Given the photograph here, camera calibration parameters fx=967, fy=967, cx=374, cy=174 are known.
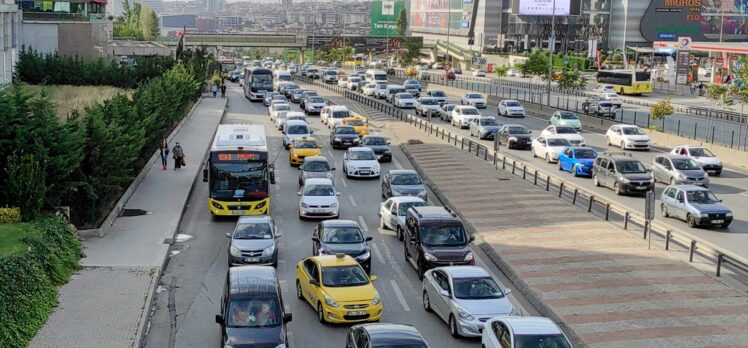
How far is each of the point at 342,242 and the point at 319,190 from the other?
793cm

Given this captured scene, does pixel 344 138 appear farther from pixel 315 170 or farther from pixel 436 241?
pixel 436 241

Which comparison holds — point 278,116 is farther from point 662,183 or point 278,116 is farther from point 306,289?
point 306,289

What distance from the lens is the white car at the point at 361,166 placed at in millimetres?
42688

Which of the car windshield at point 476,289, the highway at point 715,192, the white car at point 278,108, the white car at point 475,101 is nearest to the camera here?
the car windshield at point 476,289

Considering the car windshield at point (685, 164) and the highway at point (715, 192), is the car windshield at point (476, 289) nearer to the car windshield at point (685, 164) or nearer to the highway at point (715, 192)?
the highway at point (715, 192)

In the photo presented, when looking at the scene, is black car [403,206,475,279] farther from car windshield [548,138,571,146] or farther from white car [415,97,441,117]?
white car [415,97,441,117]

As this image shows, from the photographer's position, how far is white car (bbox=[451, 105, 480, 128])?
212 feet

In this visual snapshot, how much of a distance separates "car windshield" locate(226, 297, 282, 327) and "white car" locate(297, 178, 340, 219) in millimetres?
14030

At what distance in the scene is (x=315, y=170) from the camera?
130ft

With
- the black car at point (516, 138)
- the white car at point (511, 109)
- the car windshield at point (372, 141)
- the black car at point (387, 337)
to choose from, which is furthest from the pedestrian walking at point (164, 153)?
the white car at point (511, 109)

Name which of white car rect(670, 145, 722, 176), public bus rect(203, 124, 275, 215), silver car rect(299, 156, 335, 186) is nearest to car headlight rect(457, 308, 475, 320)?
public bus rect(203, 124, 275, 215)

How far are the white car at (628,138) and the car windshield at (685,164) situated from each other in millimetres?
12140

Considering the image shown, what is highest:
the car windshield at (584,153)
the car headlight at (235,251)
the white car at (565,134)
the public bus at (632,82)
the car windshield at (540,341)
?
the public bus at (632,82)

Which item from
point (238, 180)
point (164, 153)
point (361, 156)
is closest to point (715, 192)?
point (361, 156)
